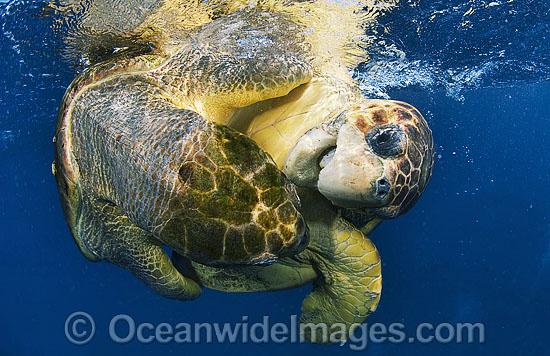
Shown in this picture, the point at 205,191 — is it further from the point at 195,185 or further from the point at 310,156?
the point at 310,156

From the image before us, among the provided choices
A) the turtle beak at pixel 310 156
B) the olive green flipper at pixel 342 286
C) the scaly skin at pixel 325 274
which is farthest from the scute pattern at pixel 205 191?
the olive green flipper at pixel 342 286

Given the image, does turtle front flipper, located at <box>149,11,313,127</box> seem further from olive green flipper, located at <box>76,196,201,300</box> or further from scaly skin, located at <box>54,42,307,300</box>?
olive green flipper, located at <box>76,196,201,300</box>

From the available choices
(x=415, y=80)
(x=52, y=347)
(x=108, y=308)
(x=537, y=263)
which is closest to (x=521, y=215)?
(x=537, y=263)

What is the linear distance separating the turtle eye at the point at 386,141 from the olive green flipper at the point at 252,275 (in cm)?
210

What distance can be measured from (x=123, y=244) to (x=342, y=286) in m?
2.13

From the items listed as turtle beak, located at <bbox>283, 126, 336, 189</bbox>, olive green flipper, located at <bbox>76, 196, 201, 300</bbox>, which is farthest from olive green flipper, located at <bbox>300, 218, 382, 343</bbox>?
olive green flipper, located at <bbox>76, 196, 201, 300</bbox>

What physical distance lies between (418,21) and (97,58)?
5551mm

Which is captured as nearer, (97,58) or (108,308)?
(97,58)

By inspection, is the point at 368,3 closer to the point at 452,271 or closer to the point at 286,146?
the point at 286,146

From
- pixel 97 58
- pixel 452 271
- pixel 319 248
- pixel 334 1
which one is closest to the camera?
pixel 319 248

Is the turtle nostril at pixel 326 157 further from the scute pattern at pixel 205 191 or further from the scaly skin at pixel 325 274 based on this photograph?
the scaly skin at pixel 325 274

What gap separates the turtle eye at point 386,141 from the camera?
2031mm

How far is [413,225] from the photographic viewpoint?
31.0 metres

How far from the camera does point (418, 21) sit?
6395 mm
